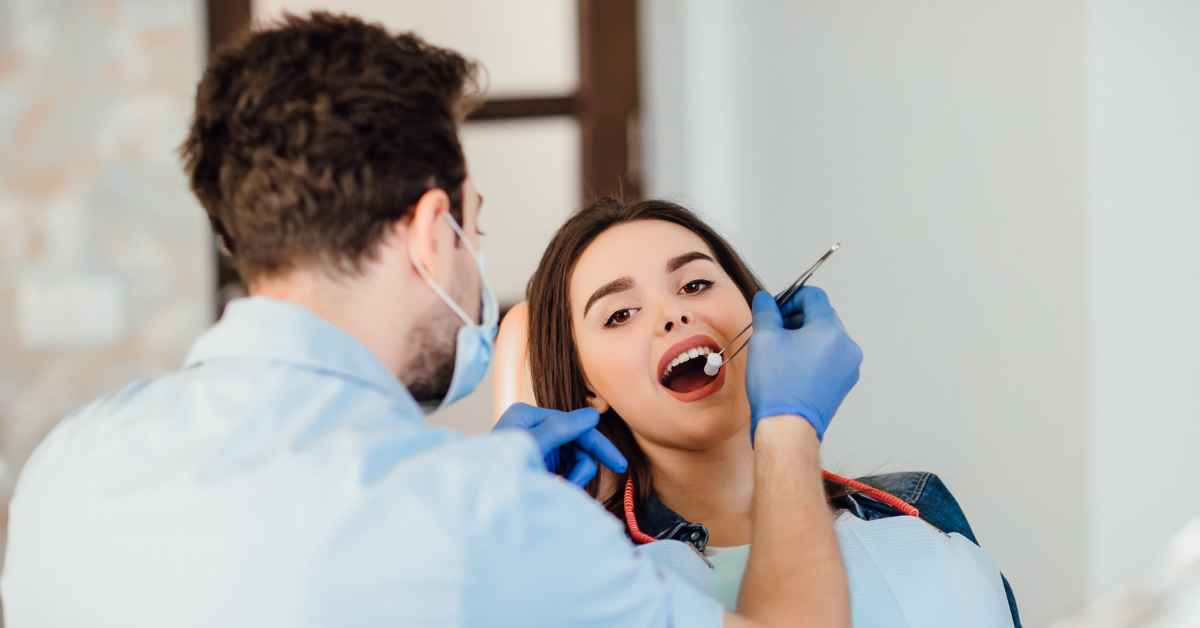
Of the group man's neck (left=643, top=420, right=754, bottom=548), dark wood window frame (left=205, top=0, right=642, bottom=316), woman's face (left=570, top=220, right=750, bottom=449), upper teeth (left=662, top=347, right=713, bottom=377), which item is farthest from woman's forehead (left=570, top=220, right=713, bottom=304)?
dark wood window frame (left=205, top=0, right=642, bottom=316)

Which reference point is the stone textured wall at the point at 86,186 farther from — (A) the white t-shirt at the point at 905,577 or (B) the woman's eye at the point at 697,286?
(A) the white t-shirt at the point at 905,577

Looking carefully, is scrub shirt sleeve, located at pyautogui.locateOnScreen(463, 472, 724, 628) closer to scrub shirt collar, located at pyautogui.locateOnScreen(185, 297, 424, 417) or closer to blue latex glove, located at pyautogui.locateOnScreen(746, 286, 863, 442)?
scrub shirt collar, located at pyautogui.locateOnScreen(185, 297, 424, 417)

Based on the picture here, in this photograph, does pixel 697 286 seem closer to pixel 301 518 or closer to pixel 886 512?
pixel 886 512

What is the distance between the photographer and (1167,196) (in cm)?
228

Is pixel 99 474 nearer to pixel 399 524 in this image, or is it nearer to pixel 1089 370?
pixel 399 524

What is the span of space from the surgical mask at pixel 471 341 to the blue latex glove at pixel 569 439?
14cm

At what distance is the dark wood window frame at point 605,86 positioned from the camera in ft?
10.1

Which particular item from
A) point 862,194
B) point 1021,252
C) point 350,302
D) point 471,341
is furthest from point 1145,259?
point 350,302

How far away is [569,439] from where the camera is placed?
137 centimetres

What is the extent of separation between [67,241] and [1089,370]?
2.32m

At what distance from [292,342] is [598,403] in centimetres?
62

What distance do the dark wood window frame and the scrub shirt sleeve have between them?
2126 mm

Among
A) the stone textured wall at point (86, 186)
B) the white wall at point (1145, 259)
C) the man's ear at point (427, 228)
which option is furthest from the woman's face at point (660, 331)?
the stone textured wall at point (86, 186)

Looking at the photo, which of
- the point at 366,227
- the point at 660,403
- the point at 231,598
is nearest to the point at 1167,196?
the point at 660,403
